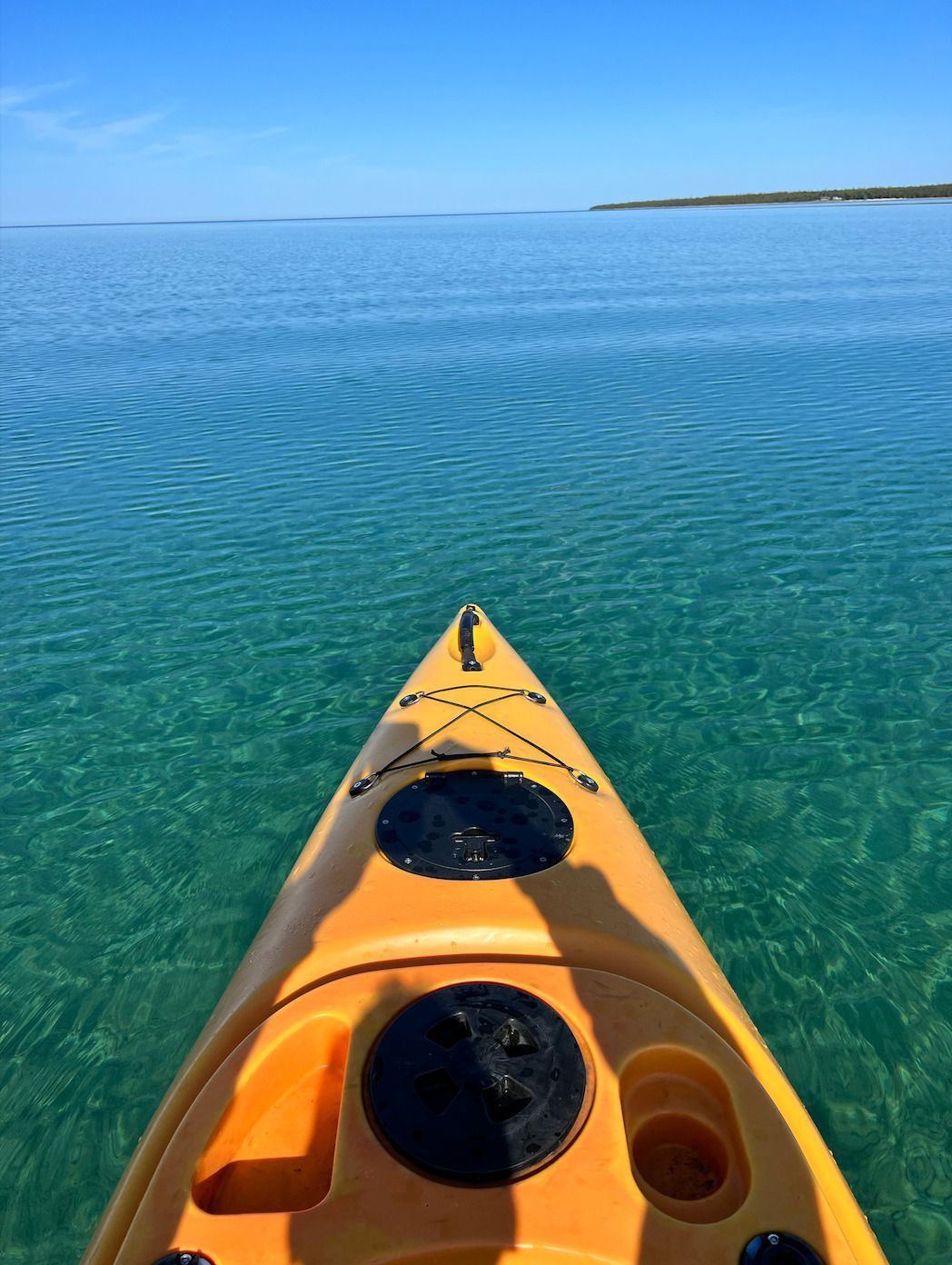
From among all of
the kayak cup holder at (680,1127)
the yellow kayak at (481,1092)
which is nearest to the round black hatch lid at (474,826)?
the yellow kayak at (481,1092)

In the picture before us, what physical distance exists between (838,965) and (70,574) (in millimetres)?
9134

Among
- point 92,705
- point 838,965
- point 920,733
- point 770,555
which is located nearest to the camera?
point 838,965

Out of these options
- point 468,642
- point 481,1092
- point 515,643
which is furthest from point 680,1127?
point 515,643

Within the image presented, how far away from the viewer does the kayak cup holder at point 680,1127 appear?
280 cm

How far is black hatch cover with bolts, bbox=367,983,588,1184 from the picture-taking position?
264 centimetres

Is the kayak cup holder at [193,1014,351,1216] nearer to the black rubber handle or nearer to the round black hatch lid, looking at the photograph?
the round black hatch lid

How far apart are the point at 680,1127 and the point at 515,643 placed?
18.9 feet

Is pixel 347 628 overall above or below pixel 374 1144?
below

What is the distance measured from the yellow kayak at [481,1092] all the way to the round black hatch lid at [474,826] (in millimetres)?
17

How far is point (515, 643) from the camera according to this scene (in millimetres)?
8445

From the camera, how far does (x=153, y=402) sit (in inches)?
711

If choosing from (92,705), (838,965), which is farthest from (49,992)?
(838,965)

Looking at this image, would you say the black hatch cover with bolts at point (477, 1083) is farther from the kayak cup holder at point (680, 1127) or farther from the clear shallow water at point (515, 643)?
the clear shallow water at point (515, 643)

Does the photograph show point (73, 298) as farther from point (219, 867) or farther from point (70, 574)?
point (219, 867)
